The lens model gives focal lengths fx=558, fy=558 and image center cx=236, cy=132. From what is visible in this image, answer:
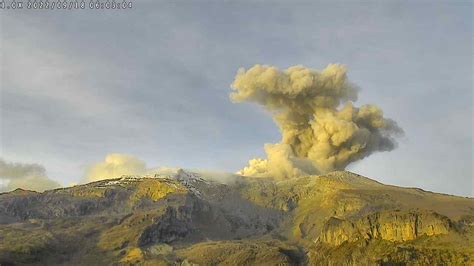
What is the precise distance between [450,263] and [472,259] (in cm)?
741

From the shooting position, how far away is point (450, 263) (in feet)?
623

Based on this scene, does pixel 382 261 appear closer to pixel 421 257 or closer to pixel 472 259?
pixel 421 257

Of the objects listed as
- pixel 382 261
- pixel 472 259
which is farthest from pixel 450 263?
pixel 382 261

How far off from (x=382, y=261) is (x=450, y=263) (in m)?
22.4

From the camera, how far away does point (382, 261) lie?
195 metres

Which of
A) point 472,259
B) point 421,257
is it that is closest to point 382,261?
point 421,257

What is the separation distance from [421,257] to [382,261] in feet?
47.2

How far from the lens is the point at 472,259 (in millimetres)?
186000

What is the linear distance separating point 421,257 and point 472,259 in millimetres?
17458

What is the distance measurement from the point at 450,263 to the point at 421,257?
10.4 metres

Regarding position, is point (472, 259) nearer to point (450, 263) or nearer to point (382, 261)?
point (450, 263)

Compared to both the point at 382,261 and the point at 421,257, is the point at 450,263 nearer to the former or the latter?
the point at 421,257
